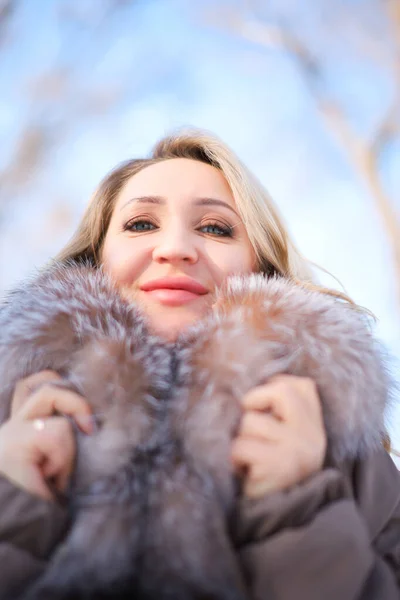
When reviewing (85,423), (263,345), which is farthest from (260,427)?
(85,423)

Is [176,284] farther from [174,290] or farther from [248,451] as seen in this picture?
[248,451]

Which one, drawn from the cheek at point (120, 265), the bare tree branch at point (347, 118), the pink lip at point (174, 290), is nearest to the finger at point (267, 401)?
the pink lip at point (174, 290)

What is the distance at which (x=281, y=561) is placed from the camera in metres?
0.51

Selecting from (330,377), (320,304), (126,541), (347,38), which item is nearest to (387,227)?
(347,38)

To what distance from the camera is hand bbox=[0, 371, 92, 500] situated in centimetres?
56

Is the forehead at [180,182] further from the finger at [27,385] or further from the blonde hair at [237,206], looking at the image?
the finger at [27,385]

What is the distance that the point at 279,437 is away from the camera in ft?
1.97

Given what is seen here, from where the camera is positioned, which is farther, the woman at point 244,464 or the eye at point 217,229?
the eye at point 217,229

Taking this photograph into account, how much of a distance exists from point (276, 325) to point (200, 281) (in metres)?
0.22

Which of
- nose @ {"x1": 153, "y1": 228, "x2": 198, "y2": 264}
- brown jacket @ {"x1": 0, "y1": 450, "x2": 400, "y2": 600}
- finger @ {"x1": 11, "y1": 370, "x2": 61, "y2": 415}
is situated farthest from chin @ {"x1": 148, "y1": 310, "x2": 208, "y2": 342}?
brown jacket @ {"x1": 0, "y1": 450, "x2": 400, "y2": 600}

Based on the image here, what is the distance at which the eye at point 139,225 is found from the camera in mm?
951

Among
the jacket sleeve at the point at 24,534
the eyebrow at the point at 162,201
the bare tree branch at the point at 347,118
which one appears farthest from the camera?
the bare tree branch at the point at 347,118

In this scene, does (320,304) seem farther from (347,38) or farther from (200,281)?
(347,38)

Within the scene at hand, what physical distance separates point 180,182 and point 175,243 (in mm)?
170
